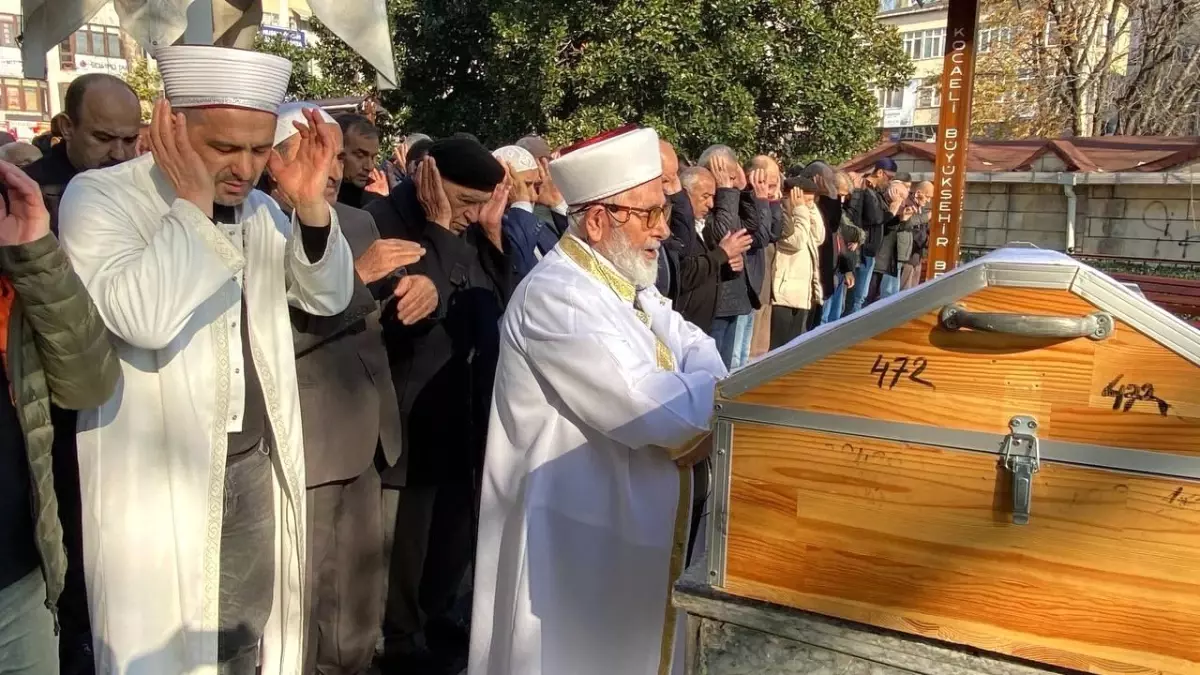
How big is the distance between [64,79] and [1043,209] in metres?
39.6

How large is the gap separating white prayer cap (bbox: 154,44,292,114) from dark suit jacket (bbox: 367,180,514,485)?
125 centimetres

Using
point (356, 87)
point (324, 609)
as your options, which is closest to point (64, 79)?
point (356, 87)

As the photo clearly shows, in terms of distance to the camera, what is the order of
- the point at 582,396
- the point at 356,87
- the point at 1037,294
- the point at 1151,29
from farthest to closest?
1. the point at 1151,29
2. the point at 356,87
3. the point at 582,396
4. the point at 1037,294

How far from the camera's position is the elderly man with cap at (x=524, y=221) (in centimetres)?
450

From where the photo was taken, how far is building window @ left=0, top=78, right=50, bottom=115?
140ft

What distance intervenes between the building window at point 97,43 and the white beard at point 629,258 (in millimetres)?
44298

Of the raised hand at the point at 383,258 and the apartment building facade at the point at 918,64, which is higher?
the apartment building facade at the point at 918,64

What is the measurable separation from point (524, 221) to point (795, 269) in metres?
4.02

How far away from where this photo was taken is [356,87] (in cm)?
1886

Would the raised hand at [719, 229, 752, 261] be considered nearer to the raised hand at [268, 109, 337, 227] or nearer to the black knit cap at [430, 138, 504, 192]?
the black knit cap at [430, 138, 504, 192]

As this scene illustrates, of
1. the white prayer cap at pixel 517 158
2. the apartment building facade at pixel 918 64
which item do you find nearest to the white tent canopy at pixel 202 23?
the white prayer cap at pixel 517 158

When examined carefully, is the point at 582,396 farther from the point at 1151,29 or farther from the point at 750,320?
the point at 1151,29

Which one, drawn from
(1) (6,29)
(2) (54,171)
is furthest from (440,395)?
(1) (6,29)

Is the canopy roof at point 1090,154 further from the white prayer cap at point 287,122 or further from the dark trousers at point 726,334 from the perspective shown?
the white prayer cap at point 287,122
